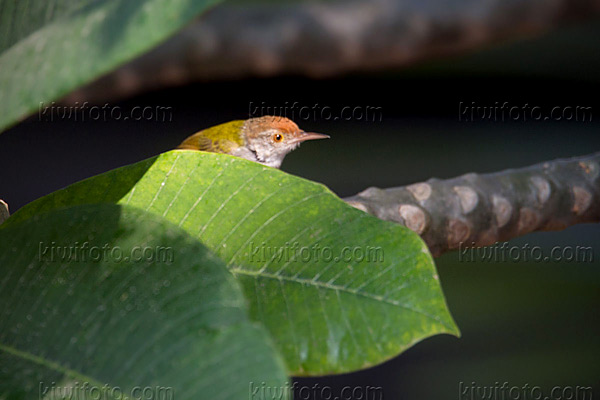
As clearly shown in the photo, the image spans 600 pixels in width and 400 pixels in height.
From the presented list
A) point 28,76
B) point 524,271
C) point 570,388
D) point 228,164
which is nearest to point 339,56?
point 524,271

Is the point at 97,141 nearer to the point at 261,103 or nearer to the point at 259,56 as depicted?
the point at 261,103

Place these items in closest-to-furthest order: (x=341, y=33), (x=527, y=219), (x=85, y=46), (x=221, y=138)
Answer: (x=85, y=46)
(x=527, y=219)
(x=221, y=138)
(x=341, y=33)

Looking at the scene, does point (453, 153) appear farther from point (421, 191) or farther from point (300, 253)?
point (300, 253)

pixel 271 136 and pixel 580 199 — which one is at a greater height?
pixel 271 136

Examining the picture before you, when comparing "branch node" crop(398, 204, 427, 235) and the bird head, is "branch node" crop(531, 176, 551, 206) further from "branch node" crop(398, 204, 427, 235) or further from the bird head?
the bird head

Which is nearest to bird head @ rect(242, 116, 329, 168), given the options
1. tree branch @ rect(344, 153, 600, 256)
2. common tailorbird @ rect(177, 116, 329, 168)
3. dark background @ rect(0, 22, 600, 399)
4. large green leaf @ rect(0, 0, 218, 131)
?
common tailorbird @ rect(177, 116, 329, 168)

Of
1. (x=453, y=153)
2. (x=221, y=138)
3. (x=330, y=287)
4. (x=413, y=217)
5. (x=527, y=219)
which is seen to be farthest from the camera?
(x=453, y=153)

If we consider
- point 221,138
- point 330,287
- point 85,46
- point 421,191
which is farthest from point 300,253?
point 221,138
